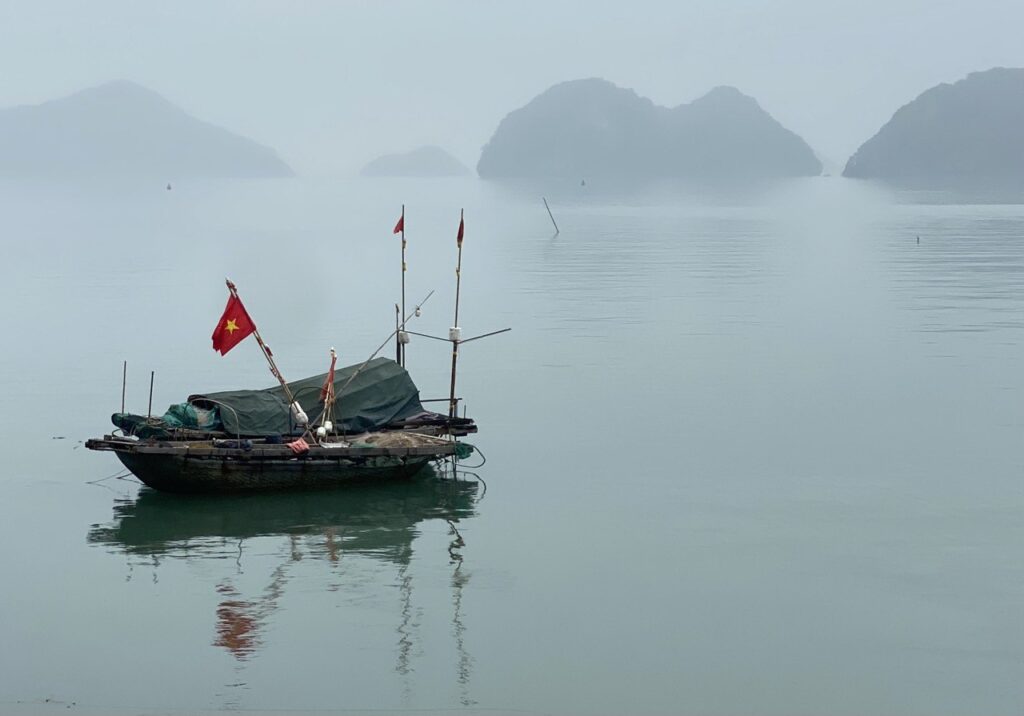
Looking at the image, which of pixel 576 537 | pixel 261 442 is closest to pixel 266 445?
pixel 261 442

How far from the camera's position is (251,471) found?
33469 millimetres

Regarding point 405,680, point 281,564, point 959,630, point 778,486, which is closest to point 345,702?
point 405,680

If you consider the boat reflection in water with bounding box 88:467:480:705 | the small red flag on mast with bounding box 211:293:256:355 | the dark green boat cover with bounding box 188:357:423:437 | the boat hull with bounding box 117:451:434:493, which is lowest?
the boat reflection in water with bounding box 88:467:480:705

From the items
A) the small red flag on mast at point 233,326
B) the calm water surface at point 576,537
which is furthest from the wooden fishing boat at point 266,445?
the small red flag on mast at point 233,326

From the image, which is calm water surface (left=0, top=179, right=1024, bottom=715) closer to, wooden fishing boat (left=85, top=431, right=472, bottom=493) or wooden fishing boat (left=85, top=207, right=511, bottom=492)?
wooden fishing boat (left=85, top=431, right=472, bottom=493)

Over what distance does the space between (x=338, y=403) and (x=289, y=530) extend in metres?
5.35

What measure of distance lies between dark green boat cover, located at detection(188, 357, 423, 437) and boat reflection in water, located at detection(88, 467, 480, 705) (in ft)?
6.13

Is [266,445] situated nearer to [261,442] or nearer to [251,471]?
[261,442]

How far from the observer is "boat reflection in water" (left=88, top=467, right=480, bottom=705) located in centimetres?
2736

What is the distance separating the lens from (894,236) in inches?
5379

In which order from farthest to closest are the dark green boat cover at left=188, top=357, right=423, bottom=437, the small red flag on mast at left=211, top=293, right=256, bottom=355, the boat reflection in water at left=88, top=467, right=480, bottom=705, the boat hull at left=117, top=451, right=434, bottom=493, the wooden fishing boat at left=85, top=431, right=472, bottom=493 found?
the dark green boat cover at left=188, top=357, right=423, bottom=437, the small red flag on mast at left=211, top=293, right=256, bottom=355, the boat hull at left=117, top=451, right=434, bottom=493, the wooden fishing boat at left=85, top=431, right=472, bottom=493, the boat reflection in water at left=88, top=467, right=480, bottom=705

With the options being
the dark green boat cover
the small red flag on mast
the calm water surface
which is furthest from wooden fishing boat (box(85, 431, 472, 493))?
the small red flag on mast

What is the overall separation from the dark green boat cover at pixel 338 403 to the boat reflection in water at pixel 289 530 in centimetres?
187

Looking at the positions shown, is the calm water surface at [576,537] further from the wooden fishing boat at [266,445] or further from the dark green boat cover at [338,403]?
the dark green boat cover at [338,403]
